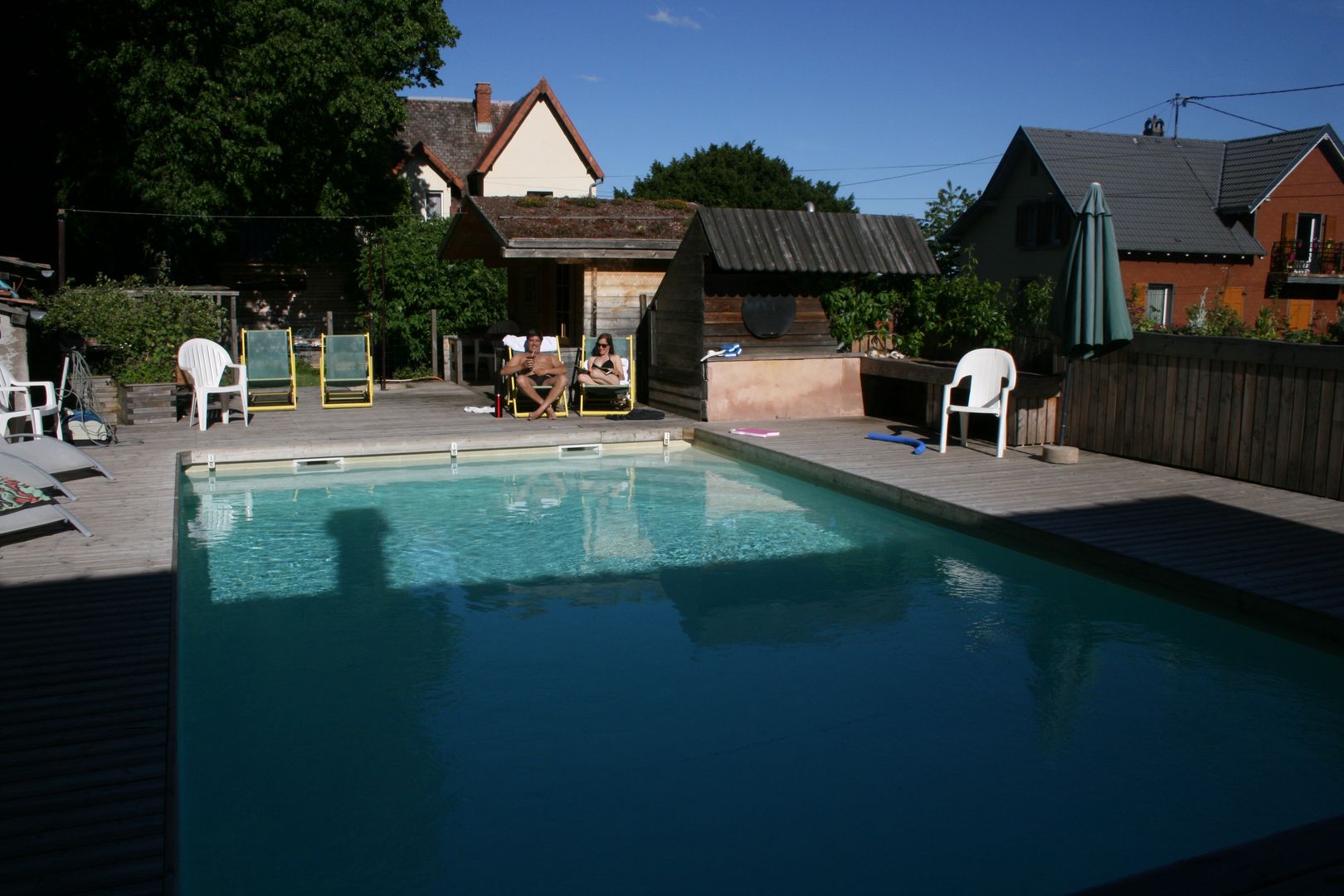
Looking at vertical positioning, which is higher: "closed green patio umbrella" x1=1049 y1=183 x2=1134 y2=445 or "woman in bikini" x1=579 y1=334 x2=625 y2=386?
"closed green patio umbrella" x1=1049 y1=183 x2=1134 y2=445

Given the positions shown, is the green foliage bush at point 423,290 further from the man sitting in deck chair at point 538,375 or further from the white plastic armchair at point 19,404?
the white plastic armchair at point 19,404

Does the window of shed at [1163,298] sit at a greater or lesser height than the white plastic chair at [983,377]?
greater

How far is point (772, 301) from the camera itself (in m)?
12.7

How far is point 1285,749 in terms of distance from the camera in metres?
4.47

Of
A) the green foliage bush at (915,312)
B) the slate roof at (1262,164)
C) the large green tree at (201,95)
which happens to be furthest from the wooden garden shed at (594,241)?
the slate roof at (1262,164)

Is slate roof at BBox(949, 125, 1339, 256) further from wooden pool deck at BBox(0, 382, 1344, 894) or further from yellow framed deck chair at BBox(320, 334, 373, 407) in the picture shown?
yellow framed deck chair at BBox(320, 334, 373, 407)

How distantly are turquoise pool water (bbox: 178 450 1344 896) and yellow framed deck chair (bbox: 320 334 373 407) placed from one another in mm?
5817

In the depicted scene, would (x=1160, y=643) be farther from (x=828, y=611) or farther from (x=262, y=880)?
(x=262, y=880)

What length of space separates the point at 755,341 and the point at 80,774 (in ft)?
33.0

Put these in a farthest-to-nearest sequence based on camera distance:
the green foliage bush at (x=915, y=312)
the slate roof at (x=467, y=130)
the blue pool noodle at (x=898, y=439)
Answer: the slate roof at (x=467, y=130)
the green foliage bush at (x=915, y=312)
the blue pool noodle at (x=898, y=439)

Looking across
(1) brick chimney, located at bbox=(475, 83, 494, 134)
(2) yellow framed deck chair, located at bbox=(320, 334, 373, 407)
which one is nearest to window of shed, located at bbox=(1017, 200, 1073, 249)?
(1) brick chimney, located at bbox=(475, 83, 494, 134)

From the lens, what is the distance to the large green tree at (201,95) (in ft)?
56.5

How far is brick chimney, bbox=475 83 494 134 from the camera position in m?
35.5

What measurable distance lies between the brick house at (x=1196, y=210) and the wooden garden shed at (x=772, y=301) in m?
16.2
